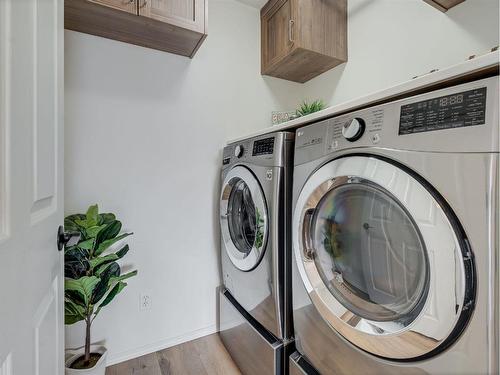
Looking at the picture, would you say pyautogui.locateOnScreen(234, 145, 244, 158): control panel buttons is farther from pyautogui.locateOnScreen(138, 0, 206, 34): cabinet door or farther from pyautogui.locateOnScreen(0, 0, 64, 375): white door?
pyautogui.locateOnScreen(0, 0, 64, 375): white door

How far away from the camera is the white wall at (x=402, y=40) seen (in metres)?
1.17

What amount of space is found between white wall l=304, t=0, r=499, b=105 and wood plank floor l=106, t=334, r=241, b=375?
77.4 inches

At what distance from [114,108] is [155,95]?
0.27 m

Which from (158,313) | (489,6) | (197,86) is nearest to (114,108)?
(197,86)

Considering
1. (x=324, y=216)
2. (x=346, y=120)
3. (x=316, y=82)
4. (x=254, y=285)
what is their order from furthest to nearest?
(x=316, y=82)
(x=254, y=285)
(x=324, y=216)
(x=346, y=120)

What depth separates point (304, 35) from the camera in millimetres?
1654

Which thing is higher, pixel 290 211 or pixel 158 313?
pixel 290 211

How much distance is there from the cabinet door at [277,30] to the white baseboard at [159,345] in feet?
6.80

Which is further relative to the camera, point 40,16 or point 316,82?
point 316,82

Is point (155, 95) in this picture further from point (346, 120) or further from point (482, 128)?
point (482, 128)

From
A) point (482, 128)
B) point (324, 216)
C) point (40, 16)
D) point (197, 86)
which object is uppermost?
point (197, 86)

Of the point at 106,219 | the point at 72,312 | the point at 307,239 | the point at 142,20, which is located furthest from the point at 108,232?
the point at 142,20

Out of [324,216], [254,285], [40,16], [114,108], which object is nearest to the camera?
[40,16]

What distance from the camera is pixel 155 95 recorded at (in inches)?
63.2
